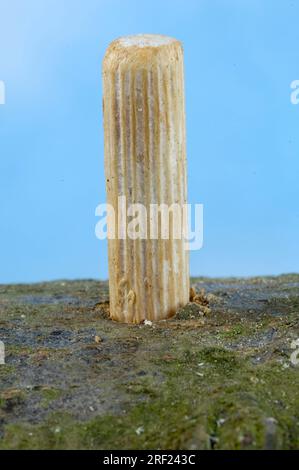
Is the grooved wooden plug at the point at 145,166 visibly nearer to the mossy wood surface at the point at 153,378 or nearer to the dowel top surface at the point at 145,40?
the dowel top surface at the point at 145,40

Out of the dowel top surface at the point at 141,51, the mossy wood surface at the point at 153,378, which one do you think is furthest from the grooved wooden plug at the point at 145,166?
the mossy wood surface at the point at 153,378

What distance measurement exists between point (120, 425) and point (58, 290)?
18.9 ft

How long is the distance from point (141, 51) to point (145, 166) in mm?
1002

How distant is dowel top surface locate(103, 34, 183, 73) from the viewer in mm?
8539

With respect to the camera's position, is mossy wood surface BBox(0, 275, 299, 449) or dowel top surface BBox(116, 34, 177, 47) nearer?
mossy wood surface BBox(0, 275, 299, 449)

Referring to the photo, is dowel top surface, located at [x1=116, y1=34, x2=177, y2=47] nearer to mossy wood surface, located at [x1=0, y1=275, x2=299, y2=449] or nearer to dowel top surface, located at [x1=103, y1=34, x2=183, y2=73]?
dowel top surface, located at [x1=103, y1=34, x2=183, y2=73]

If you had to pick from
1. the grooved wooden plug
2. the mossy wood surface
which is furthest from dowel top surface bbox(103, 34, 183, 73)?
the mossy wood surface

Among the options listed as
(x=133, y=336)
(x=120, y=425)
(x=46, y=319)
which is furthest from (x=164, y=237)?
(x=120, y=425)

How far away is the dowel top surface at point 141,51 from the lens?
336 inches

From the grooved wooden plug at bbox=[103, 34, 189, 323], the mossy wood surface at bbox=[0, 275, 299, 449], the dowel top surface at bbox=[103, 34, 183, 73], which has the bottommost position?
the mossy wood surface at bbox=[0, 275, 299, 449]

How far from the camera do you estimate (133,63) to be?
8555 millimetres

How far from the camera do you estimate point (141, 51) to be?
28.1ft

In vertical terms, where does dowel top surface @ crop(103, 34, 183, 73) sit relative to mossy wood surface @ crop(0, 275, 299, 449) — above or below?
above
